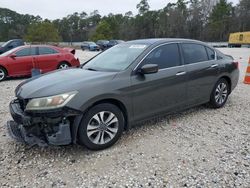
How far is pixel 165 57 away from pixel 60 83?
6.19 ft

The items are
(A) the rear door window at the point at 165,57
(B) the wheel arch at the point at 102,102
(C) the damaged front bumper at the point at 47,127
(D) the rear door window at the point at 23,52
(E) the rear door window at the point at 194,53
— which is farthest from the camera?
(D) the rear door window at the point at 23,52

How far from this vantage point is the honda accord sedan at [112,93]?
3.43m

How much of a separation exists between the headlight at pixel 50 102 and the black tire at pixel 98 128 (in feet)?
1.10

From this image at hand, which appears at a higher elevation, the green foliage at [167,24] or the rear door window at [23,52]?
the green foliage at [167,24]

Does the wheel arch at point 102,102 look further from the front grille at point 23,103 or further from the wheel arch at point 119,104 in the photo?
the front grille at point 23,103

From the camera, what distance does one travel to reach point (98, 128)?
371 cm

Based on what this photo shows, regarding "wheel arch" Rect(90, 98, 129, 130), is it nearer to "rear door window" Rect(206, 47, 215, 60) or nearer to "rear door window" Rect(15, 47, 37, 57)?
"rear door window" Rect(206, 47, 215, 60)

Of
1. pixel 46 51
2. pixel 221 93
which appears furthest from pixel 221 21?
pixel 221 93

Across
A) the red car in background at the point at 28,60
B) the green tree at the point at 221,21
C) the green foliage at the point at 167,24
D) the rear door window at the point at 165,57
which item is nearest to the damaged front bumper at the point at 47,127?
the rear door window at the point at 165,57

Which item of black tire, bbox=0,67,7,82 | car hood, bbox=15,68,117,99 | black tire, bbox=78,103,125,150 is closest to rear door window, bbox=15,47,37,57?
black tire, bbox=0,67,7,82

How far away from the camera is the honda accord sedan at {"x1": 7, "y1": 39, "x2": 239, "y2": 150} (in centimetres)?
343

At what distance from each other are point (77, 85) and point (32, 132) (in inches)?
33.1

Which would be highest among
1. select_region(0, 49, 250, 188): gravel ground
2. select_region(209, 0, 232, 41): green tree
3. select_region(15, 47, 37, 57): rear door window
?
select_region(209, 0, 232, 41): green tree

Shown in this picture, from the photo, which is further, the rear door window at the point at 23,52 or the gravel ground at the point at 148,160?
the rear door window at the point at 23,52
